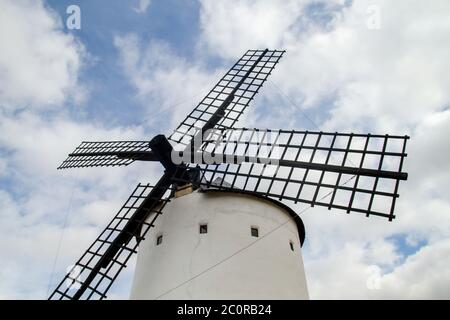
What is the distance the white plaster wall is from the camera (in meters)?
7.90

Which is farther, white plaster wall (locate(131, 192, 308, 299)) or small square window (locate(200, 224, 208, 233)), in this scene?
small square window (locate(200, 224, 208, 233))

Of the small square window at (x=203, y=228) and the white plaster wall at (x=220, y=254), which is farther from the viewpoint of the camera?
the small square window at (x=203, y=228)

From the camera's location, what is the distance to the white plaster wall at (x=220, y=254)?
25.9 ft

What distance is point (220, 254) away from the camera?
26.9 ft

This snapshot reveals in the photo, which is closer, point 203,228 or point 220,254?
point 220,254

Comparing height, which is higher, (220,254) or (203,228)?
(203,228)
